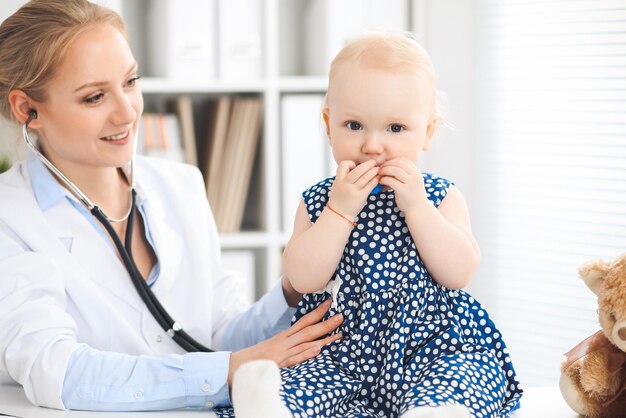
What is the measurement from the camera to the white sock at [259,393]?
1158 mm

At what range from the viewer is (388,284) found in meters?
1.37

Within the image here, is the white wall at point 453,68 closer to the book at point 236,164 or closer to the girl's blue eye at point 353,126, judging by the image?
the book at point 236,164

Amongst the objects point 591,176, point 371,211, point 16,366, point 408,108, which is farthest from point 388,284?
point 591,176

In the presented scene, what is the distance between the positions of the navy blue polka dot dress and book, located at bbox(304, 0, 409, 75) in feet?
4.84

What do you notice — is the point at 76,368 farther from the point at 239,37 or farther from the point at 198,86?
the point at 239,37

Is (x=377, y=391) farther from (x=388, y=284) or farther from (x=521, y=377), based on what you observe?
(x=521, y=377)

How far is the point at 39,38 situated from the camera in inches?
66.0

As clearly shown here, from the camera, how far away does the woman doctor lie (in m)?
1.45

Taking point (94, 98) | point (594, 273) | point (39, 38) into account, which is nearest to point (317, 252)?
point (594, 273)

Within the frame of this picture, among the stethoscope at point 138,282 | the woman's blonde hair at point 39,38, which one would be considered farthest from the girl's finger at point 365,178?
the woman's blonde hair at point 39,38

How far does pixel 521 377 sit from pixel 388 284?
4.94 ft

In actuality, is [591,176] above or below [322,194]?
below

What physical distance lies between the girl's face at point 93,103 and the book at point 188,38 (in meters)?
0.98

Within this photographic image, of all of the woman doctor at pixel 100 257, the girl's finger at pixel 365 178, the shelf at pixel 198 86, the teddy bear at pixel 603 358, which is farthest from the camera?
the shelf at pixel 198 86
